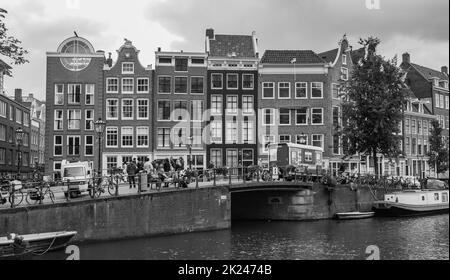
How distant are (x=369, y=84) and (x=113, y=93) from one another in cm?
2467

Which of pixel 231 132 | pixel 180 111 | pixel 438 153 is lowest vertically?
pixel 438 153

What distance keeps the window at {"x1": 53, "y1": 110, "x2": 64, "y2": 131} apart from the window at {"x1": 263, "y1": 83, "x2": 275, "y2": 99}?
2080cm

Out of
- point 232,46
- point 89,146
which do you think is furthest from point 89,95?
point 232,46

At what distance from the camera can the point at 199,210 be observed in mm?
29500

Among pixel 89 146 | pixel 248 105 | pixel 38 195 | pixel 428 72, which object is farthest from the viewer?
pixel 428 72

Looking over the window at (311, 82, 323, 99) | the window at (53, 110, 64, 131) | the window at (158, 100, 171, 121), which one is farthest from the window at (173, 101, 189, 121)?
the window at (311, 82, 323, 99)

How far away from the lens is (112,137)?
52.4m

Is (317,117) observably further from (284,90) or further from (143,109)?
(143,109)

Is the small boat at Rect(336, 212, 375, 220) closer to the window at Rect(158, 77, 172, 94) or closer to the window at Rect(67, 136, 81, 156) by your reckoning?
the window at Rect(158, 77, 172, 94)

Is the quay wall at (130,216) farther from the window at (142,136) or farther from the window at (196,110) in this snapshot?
the window at (142,136)

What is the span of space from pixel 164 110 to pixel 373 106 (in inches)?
817

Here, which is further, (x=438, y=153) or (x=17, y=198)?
(x=438, y=153)

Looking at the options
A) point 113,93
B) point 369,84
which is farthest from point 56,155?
point 369,84
